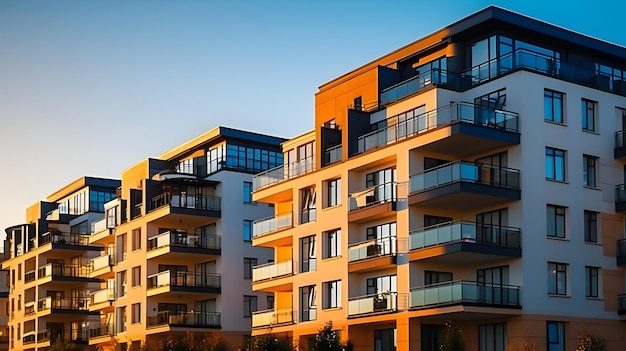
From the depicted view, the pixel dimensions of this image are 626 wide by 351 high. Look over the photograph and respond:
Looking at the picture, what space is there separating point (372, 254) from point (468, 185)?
25.5 feet

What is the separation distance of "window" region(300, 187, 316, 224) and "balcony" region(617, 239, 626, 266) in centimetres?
1687

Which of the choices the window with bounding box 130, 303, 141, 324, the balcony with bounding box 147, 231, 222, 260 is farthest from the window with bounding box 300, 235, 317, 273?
the window with bounding box 130, 303, 141, 324

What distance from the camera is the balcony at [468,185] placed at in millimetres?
47812

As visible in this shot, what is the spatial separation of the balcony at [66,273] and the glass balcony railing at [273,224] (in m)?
32.9

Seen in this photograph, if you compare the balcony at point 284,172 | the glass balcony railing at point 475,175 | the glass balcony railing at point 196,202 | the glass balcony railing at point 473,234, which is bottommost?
the glass balcony railing at point 473,234

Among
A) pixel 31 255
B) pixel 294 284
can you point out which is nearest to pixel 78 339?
pixel 31 255

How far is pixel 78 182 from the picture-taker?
101312 mm

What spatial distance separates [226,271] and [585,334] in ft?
103

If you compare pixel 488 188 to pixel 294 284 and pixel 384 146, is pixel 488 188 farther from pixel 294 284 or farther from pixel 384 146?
pixel 294 284

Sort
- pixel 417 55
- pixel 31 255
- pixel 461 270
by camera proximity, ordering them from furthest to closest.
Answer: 1. pixel 31 255
2. pixel 417 55
3. pixel 461 270

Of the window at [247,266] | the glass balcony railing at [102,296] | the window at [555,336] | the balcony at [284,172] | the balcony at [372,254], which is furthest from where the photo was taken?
the glass balcony railing at [102,296]

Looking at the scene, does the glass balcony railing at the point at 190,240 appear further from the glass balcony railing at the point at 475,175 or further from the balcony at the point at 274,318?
the glass balcony railing at the point at 475,175

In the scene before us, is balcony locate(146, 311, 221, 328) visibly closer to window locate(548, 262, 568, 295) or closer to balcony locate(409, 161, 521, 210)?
balcony locate(409, 161, 521, 210)

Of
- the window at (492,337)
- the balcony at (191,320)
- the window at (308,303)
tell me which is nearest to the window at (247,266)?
the balcony at (191,320)
